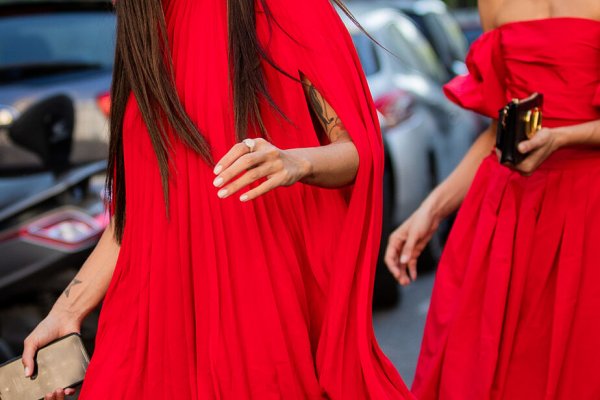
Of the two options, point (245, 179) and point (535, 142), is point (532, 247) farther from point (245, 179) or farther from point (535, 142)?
point (245, 179)

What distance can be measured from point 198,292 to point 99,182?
9.40ft

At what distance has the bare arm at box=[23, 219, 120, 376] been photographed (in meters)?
2.67

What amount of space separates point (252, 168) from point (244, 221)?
31 cm

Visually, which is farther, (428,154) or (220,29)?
(428,154)

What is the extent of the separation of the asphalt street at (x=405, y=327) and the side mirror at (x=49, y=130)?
197 centimetres

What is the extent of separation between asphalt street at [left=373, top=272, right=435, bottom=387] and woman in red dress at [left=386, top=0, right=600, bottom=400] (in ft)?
7.83

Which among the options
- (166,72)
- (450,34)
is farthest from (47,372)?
(450,34)

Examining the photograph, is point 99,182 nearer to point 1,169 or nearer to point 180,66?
point 1,169

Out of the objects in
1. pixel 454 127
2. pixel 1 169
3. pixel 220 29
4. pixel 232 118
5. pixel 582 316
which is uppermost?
pixel 220 29

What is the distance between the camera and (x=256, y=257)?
2350 millimetres

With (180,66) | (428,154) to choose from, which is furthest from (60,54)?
(180,66)

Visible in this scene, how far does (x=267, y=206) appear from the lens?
2395 millimetres

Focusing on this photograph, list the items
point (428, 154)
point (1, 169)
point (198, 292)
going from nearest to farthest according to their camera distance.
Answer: point (198, 292) → point (1, 169) → point (428, 154)

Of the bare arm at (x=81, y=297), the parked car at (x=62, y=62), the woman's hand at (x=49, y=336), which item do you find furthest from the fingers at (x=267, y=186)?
the parked car at (x=62, y=62)
